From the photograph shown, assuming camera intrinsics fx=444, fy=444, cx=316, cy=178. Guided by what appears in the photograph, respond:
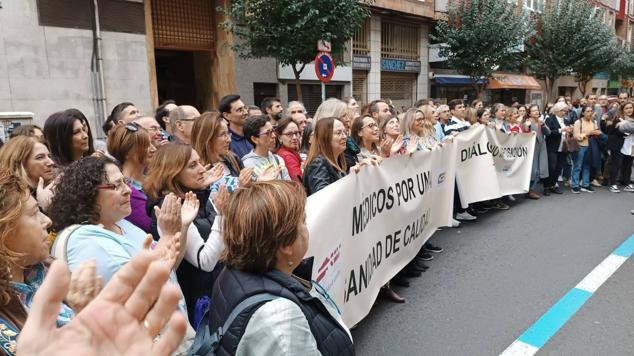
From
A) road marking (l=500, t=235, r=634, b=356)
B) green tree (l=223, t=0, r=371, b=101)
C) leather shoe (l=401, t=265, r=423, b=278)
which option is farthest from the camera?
green tree (l=223, t=0, r=371, b=101)

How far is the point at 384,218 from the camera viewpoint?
374 cm

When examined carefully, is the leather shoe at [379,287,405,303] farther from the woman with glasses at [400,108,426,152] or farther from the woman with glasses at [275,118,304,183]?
the woman with glasses at [400,108,426,152]

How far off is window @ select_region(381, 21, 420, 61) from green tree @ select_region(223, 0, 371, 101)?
8.42 m

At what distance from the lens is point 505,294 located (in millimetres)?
3930

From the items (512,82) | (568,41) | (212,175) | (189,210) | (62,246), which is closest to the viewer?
(62,246)

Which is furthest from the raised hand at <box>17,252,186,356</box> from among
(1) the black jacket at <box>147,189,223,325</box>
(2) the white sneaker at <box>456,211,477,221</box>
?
(2) the white sneaker at <box>456,211,477,221</box>

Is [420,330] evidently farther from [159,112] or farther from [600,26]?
[600,26]

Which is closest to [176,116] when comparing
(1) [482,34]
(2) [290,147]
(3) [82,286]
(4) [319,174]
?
(2) [290,147]

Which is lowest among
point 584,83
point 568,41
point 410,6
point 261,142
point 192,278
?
point 192,278

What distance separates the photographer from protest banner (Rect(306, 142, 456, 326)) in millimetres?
2834

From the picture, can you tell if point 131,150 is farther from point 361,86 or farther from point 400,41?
point 400,41

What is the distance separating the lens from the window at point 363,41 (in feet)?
52.0

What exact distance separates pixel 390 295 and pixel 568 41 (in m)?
19.2

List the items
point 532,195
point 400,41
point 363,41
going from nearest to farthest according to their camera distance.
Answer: point 532,195 → point 363,41 → point 400,41
